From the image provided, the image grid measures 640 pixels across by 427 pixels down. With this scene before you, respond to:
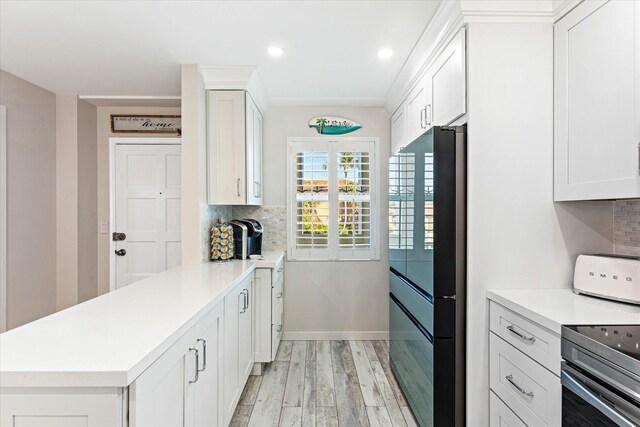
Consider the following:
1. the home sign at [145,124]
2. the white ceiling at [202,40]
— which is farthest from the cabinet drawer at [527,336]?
the home sign at [145,124]

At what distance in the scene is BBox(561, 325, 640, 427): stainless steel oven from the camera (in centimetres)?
99

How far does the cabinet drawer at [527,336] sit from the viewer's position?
1.34 meters

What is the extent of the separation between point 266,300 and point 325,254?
1.06 metres

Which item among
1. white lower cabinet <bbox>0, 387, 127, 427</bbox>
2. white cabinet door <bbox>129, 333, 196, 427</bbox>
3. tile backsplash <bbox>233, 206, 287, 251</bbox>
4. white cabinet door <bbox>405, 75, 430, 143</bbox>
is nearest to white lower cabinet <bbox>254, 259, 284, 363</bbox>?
tile backsplash <bbox>233, 206, 287, 251</bbox>

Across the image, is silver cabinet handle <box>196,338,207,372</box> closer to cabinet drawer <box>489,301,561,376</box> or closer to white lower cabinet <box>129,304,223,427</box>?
white lower cabinet <box>129,304,223,427</box>

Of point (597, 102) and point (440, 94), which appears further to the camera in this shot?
point (440, 94)

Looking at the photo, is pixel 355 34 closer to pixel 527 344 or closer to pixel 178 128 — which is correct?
pixel 527 344

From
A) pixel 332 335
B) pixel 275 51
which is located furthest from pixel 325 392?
pixel 275 51

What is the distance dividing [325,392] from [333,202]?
1.84 m

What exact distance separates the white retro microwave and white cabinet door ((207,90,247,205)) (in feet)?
7.61

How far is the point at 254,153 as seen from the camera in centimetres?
335

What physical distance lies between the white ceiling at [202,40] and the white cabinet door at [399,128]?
0.29 metres

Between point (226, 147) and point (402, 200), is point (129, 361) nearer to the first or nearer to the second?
point (402, 200)

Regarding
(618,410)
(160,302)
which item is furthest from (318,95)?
(618,410)
